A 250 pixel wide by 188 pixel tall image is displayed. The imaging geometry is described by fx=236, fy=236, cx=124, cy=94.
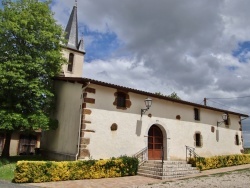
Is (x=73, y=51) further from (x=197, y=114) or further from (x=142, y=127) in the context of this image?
(x=197, y=114)

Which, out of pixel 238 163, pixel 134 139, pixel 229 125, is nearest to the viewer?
pixel 134 139

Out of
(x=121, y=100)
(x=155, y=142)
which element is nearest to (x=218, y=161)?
(x=155, y=142)

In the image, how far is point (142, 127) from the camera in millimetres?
14398

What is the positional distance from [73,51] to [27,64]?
1176 centimetres

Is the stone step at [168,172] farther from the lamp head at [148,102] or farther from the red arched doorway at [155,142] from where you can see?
the lamp head at [148,102]

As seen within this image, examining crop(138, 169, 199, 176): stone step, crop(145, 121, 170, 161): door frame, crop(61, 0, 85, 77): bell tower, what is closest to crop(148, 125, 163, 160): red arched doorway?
crop(145, 121, 170, 161): door frame

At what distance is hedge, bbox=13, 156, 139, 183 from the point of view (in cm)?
946

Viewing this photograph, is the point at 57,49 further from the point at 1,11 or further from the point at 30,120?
the point at 30,120

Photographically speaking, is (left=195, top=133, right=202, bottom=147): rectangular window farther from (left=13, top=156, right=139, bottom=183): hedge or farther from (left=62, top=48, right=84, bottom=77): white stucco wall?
(left=62, top=48, right=84, bottom=77): white stucco wall

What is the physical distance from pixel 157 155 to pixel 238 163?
6579 mm

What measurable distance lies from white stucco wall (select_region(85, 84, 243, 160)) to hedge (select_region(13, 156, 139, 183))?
116 cm

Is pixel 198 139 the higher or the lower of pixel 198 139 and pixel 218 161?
the higher

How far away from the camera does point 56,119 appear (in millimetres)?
15172

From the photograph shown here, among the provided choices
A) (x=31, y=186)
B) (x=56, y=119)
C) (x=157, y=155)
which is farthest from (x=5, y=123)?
(x=157, y=155)
